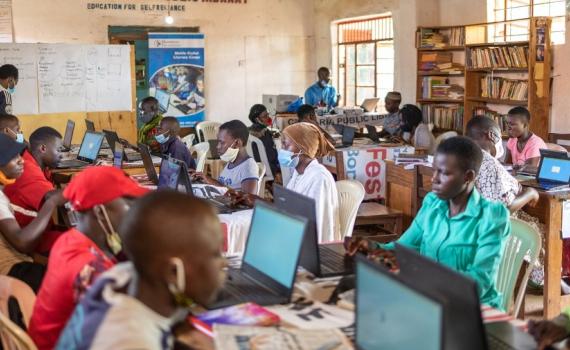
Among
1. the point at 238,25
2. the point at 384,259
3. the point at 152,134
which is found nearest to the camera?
the point at 384,259

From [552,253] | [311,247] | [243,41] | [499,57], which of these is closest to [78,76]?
[243,41]

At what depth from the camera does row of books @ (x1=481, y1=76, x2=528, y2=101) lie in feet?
28.1

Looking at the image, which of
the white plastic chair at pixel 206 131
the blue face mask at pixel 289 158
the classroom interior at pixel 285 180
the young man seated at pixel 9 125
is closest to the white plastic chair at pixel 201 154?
the classroom interior at pixel 285 180

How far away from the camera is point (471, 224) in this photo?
2.88 m

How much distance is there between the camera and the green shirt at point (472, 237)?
2.77m

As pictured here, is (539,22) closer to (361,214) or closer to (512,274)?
(361,214)

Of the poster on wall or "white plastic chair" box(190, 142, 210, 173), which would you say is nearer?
"white plastic chair" box(190, 142, 210, 173)

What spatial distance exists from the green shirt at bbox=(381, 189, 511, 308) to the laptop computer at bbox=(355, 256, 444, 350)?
0.94m

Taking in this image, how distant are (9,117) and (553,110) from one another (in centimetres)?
574

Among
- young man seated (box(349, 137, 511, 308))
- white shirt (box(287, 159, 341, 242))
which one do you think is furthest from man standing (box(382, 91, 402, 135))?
young man seated (box(349, 137, 511, 308))

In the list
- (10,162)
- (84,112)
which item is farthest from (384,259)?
(84,112)

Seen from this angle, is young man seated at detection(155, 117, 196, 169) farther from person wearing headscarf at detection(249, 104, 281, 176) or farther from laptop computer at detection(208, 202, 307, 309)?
laptop computer at detection(208, 202, 307, 309)

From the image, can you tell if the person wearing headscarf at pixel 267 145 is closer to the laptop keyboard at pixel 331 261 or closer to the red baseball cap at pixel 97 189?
the laptop keyboard at pixel 331 261

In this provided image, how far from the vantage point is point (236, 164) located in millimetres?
5113
